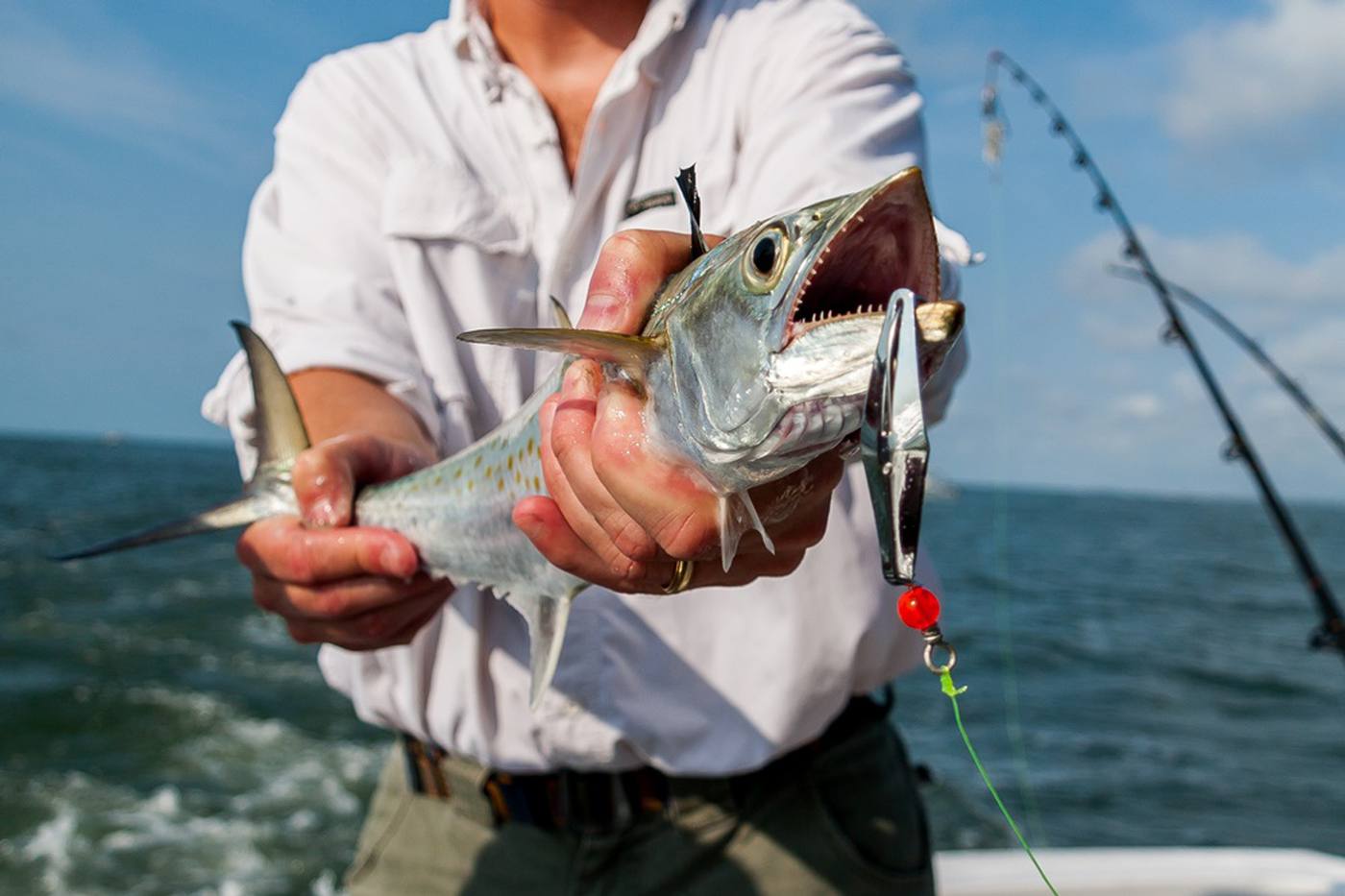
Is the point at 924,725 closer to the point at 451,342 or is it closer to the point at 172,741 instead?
the point at 172,741

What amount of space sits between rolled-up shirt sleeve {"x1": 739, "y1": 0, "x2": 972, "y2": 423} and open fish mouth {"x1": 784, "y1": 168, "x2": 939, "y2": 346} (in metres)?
0.76

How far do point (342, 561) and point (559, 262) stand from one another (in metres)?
0.91

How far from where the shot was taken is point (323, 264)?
273 centimetres

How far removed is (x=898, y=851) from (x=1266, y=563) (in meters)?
45.6

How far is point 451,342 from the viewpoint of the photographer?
8.68ft

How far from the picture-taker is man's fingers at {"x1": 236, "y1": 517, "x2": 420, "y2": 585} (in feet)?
7.28

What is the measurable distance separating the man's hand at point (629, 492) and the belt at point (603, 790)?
992 millimetres

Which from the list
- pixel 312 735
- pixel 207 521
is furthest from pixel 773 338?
pixel 312 735

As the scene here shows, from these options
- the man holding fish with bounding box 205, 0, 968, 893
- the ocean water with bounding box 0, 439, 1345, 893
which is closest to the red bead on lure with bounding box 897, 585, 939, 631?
the man holding fish with bounding box 205, 0, 968, 893

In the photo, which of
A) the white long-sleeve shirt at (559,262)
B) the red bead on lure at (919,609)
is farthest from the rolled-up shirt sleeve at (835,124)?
the red bead on lure at (919,609)

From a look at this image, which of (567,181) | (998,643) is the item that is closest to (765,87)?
(567,181)

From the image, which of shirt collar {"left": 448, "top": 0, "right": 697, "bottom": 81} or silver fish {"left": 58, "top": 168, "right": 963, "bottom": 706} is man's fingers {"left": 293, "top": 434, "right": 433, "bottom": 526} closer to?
silver fish {"left": 58, "top": 168, "right": 963, "bottom": 706}

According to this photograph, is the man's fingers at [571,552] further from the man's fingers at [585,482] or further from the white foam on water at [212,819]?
the white foam on water at [212,819]

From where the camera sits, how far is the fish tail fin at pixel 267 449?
8.11 ft
